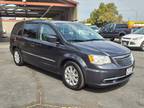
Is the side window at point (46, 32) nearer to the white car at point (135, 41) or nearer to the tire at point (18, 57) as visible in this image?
the tire at point (18, 57)

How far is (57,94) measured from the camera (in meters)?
4.82

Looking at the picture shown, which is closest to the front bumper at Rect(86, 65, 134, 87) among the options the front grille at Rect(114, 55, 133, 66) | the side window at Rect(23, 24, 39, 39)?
the front grille at Rect(114, 55, 133, 66)

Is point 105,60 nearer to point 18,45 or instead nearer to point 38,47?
point 38,47

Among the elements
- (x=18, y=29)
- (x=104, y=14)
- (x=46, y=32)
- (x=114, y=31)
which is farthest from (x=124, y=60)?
(x=104, y=14)

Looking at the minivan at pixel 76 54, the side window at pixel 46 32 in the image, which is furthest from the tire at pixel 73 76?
the side window at pixel 46 32

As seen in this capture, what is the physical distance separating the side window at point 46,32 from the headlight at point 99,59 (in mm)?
1512

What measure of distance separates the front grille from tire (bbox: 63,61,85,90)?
0.89 metres

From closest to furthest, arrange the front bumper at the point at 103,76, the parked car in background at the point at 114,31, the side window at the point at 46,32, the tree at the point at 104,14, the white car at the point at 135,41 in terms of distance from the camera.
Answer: the front bumper at the point at 103,76 → the side window at the point at 46,32 → the white car at the point at 135,41 → the parked car in background at the point at 114,31 → the tree at the point at 104,14

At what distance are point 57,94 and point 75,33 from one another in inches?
71.5

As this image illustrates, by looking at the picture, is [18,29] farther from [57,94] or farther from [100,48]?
[100,48]

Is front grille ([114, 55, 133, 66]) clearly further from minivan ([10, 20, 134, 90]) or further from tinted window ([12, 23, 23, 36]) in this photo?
tinted window ([12, 23, 23, 36])

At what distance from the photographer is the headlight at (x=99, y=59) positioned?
4.57 m

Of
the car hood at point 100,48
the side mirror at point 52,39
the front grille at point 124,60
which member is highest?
the side mirror at point 52,39

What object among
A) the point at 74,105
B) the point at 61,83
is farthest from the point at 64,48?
the point at 74,105
